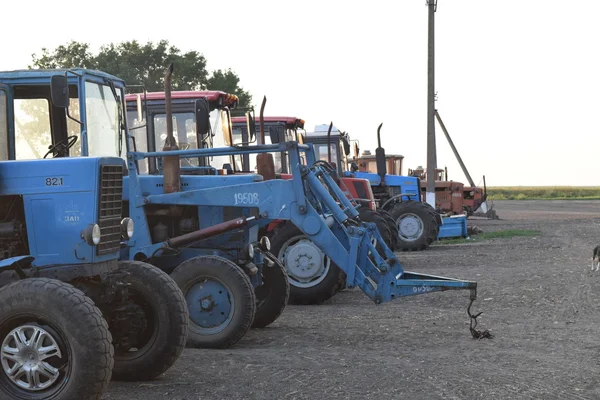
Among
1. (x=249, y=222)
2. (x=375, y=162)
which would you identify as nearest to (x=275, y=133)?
(x=249, y=222)

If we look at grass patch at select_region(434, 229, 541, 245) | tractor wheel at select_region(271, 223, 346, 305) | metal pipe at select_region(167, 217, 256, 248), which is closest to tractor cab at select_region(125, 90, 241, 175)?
tractor wheel at select_region(271, 223, 346, 305)

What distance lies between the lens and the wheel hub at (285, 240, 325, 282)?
44.8 ft

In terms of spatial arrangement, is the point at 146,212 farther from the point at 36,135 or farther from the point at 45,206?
the point at 45,206

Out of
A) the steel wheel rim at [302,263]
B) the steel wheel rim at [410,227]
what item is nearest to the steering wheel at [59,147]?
the steel wheel rim at [302,263]

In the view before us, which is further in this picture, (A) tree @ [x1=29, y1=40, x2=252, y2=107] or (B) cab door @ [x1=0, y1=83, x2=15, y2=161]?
(A) tree @ [x1=29, y1=40, x2=252, y2=107]

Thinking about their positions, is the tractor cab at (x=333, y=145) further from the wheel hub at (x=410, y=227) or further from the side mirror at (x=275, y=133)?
the side mirror at (x=275, y=133)

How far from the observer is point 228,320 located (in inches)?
404

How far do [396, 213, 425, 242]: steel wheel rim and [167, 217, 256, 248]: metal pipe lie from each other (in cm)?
1388

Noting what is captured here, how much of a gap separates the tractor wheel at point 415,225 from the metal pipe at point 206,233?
45.1 ft

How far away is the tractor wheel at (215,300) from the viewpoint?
10195mm

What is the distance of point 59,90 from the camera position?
376 inches

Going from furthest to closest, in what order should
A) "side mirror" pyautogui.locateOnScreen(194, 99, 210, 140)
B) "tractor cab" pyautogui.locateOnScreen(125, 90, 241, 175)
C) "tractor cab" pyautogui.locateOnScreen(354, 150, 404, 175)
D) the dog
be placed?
"tractor cab" pyautogui.locateOnScreen(354, 150, 404, 175) → the dog → "tractor cab" pyautogui.locateOnScreen(125, 90, 241, 175) → "side mirror" pyautogui.locateOnScreen(194, 99, 210, 140)

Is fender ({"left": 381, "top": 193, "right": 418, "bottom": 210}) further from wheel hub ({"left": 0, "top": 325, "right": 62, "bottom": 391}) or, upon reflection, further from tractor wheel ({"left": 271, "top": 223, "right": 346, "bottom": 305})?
wheel hub ({"left": 0, "top": 325, "right": 62, "bottom": 391})

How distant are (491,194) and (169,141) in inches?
3779
